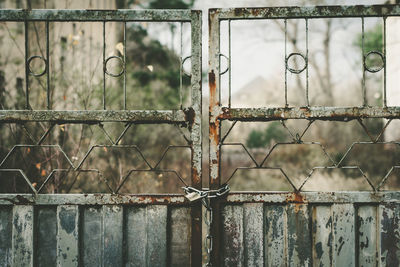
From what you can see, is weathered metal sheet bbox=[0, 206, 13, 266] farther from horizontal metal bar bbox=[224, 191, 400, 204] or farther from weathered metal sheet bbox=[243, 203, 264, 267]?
weathered metal sheet bbox=[243, 203, 264, 267]

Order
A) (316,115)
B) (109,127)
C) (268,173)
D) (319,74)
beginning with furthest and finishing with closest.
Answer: (319,74) < (268,173) < (109,127) < (316,115)

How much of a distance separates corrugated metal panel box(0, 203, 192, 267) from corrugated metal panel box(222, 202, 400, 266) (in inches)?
14.6

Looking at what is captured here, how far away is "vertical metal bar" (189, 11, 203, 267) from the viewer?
6.74ft

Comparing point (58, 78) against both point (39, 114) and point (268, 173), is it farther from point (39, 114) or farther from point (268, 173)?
point (268, 173)

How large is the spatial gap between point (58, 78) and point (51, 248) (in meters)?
2.89

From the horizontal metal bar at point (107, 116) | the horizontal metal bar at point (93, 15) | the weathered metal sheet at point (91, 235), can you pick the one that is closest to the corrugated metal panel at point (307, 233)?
the horizontal metal bar at point (107, 116)

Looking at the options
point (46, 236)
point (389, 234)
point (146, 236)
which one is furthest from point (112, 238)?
point (389, 234)

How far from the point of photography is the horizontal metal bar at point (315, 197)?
81.1 inches

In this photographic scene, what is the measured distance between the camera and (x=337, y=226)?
2084 mm

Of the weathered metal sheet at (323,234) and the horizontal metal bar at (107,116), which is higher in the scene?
the horizontal metal bar at (107,116)

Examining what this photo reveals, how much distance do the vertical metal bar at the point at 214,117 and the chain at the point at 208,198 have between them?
0.18 ft

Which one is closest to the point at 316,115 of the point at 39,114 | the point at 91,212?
the point at 91,212

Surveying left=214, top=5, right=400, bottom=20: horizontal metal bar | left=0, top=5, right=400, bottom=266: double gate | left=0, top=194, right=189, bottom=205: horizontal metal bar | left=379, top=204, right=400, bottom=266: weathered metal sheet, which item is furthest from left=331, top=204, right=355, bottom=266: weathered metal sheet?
left=214, top=5, right=400, bottom=20: horizontal metal bar

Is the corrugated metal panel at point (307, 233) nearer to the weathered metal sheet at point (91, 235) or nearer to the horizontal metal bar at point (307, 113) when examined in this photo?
the horizontal metal bar at point (307, 113)
